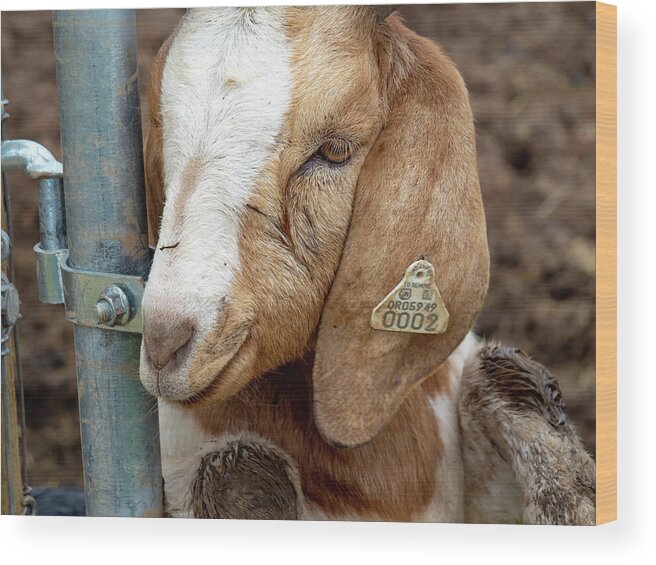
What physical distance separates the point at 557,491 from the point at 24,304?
45.8 inches

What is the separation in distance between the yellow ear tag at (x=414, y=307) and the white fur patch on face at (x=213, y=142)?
0.30 meters

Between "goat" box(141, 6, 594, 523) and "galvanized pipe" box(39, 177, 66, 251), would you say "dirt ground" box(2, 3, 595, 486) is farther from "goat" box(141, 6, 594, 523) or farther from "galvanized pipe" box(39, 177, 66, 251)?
"galvanized pipe" box(39, 177, 66, 251)

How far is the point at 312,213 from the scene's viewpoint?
1673 mm

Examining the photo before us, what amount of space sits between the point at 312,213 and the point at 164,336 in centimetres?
35

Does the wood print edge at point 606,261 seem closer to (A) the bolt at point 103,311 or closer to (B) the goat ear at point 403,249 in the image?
(B) the goat ear at point 403,249

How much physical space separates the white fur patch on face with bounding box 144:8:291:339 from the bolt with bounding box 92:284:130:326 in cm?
5

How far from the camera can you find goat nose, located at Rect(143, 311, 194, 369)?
1.61m

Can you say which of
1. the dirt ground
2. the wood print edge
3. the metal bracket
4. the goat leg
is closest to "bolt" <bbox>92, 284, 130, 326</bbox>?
the metal bracket

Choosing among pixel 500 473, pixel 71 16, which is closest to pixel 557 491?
pixel 500 473

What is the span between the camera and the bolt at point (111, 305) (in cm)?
162

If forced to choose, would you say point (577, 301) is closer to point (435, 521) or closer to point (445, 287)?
point (445, 287)

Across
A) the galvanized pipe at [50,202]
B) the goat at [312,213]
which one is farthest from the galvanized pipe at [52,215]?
the goat at [312,213]

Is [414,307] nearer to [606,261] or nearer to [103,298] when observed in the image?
[606,261]

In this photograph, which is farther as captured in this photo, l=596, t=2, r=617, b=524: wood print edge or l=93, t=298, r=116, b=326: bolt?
A: l=596, t=2, r=617, b=524: wood print edge
